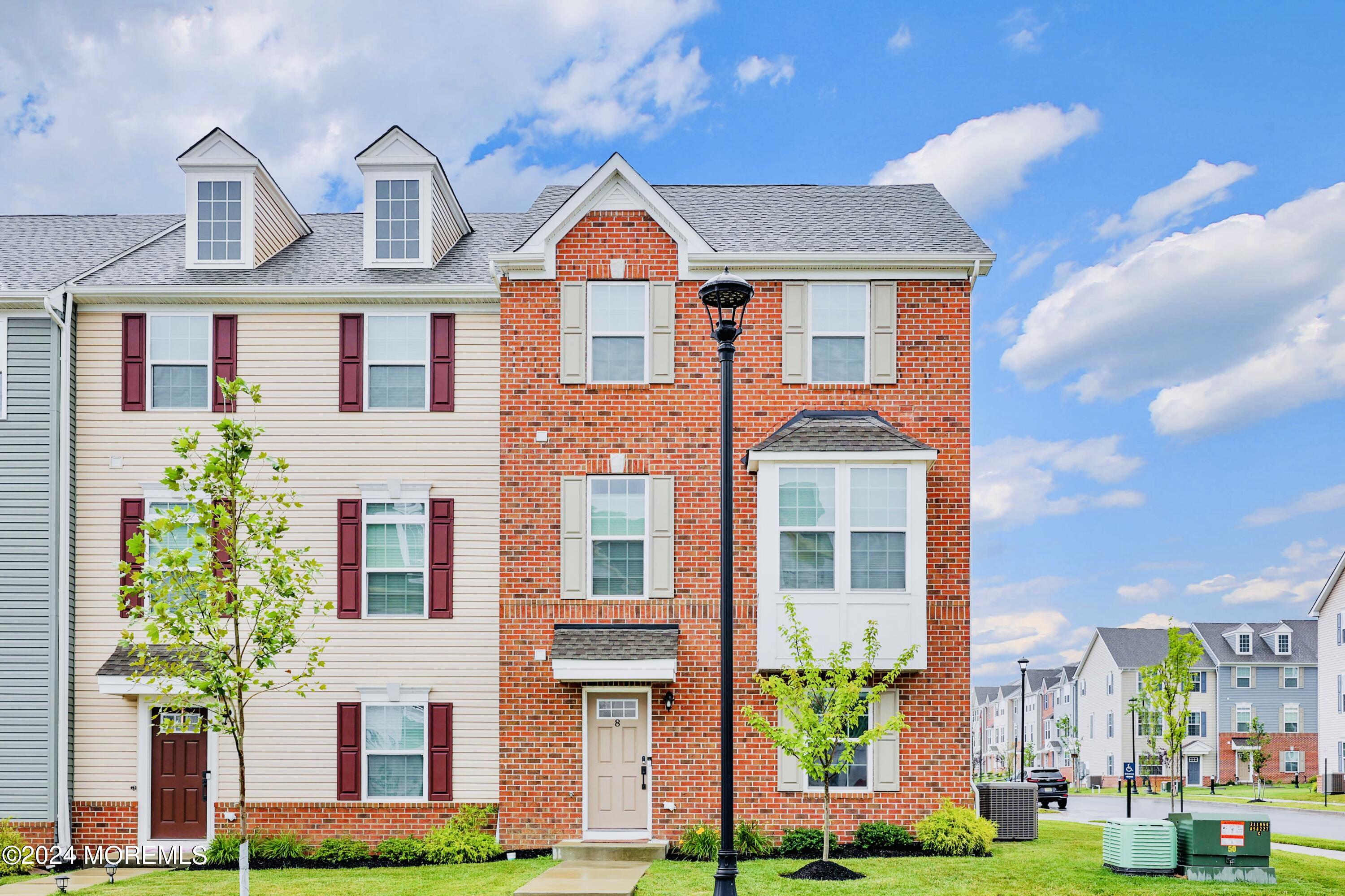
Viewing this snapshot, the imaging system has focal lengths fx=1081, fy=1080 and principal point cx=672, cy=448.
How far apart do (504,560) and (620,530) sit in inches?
76.8

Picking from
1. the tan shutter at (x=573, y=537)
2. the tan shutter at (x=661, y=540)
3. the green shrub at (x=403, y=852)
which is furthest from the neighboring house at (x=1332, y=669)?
the green shrub at (x=403, y=852)

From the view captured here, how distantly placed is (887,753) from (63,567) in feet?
44.9

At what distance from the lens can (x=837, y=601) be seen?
16.6m

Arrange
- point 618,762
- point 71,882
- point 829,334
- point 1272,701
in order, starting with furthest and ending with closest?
point 1272,701, point 829,334, point 618,762, point 71,882

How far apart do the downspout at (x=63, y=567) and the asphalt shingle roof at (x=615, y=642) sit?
799cm

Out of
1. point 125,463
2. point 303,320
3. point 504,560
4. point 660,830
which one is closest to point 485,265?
point 303,320

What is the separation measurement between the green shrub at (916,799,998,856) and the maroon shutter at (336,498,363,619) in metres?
9.69

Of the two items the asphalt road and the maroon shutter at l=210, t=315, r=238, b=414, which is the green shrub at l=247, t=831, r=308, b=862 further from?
the asphalt road

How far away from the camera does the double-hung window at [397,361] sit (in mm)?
18172

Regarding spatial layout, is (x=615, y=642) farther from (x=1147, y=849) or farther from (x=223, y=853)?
(x=1147, y=849)

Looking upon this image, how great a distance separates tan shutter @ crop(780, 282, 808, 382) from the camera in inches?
698

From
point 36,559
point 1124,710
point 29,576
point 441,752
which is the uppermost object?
point 36,559

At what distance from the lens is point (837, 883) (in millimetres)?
13859

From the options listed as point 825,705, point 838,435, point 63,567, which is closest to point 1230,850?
point 825,705
